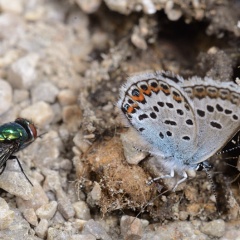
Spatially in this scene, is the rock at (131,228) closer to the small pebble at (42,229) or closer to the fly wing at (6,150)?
the small pebble at (42,229)

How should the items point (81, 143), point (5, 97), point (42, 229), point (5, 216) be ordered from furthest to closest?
point (5, 97), point (81, 143), point (42, 229), point (5, 216)

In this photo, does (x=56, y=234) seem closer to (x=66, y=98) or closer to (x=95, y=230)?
(x=95, y=230)

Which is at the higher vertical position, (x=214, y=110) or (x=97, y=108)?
(x=214, y=110)

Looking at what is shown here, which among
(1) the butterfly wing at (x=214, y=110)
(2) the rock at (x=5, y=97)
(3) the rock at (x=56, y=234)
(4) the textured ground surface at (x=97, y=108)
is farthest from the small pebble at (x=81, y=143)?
(1) the butterfly wing at (x=214, y=110)

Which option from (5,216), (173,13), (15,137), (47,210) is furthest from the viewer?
(173,13)

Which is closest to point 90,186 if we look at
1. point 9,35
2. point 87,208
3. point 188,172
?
point 87,208

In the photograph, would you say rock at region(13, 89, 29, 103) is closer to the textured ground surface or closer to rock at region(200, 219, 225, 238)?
the textured ground surface

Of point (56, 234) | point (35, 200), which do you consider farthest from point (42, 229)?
point (35, 200)

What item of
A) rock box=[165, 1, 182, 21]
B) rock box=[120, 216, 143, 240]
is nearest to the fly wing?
rock box=[120, 216, 143, 240]
